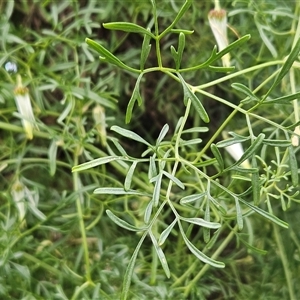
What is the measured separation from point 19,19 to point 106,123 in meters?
0.25

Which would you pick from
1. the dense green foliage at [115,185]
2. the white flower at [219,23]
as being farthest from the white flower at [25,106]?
the white flower at [219,23]

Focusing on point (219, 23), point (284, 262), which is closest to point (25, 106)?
point (219, 23)

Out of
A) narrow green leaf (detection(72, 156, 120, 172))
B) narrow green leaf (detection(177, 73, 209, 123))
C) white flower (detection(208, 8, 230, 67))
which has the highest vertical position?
narrow green leaf (detection(177, 73, 209, 123))

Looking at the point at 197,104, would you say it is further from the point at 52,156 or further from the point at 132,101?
the point at 52,156

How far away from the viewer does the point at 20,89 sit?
663mm

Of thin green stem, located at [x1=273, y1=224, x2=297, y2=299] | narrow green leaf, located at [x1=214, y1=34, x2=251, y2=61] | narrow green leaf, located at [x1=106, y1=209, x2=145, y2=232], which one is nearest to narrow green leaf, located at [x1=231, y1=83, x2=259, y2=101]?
narrow green leaf, located at [x1=214, y1=34, x2=251, y2=61]

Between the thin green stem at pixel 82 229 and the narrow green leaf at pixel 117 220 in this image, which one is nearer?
the narrow green leaf at pixel 117 220

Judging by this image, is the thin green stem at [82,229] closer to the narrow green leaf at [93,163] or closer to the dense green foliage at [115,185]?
the dense green foliage at [115,185]

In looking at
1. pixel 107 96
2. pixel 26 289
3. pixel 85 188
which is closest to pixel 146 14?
pixel 107 96

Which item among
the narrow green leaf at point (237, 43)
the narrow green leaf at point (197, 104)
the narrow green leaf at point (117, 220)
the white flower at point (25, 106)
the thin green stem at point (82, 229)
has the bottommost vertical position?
the thin green stem at point (82, 229)

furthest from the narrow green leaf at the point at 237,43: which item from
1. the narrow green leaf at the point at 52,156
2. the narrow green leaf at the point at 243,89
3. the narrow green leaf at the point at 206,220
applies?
the narrow green leaf at the point at 52,156

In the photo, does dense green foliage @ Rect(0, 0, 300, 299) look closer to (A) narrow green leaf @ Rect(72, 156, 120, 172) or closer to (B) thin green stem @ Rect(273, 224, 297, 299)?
(B) thin green stem @ Rect(273, 224, 297, 299)

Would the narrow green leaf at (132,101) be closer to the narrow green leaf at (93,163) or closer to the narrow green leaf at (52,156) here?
the narrow green leaf at (93,163)

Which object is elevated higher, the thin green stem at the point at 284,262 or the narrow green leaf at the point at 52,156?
the narrow green leaf at the point at 52,156
